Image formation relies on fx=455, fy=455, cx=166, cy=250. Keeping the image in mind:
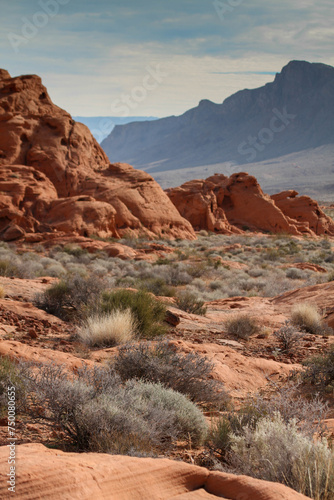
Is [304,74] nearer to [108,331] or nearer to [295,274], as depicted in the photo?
[295,274]

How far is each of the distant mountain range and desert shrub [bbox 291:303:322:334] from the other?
116509 mm

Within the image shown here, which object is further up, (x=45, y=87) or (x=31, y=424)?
(x=45, y=87)

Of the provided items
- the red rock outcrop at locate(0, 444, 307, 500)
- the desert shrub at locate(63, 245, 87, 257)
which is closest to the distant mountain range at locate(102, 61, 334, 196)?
the desert shrub at locate(63, 245, 87, 257)

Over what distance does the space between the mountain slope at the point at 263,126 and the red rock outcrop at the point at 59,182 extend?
123674 millimetres

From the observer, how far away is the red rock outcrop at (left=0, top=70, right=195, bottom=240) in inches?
1059

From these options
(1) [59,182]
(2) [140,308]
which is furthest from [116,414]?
(1) [59,182]

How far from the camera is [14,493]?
2.26m

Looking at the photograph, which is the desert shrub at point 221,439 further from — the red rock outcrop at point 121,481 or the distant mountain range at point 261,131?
the distant mountain range at point 261,131

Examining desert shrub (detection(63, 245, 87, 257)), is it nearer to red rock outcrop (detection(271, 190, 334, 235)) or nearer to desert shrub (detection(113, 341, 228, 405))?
desert shrub (detection(113, 341, 228, 405))

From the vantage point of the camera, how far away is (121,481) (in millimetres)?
2506

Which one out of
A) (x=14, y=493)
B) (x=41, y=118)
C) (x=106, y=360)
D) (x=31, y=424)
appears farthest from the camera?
(x=41, y=118)

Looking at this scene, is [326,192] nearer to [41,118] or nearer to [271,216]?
[271,216]

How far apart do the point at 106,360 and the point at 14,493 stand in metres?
3.68

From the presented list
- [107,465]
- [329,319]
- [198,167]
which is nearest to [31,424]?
[107,465]
